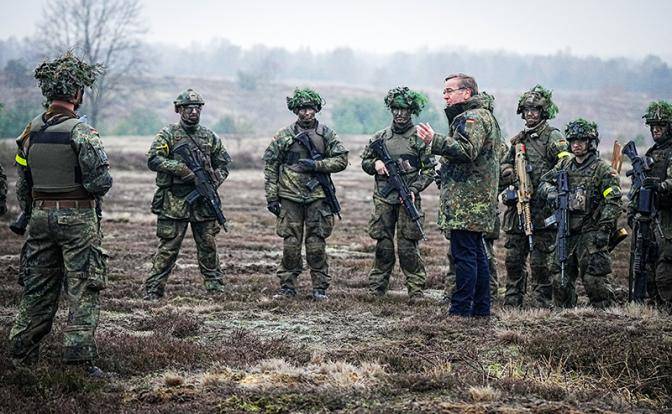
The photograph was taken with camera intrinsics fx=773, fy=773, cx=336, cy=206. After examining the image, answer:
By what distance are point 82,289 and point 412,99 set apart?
5.56 meters

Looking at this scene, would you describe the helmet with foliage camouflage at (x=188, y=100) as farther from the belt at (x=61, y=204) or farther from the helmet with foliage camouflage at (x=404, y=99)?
the belt at (x=61, y=204)

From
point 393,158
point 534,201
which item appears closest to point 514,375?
point 534,201

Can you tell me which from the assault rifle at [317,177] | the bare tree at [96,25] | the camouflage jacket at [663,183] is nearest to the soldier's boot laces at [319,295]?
the assault rifle at [317,177]

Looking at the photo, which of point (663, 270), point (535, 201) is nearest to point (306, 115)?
point (535, 201)

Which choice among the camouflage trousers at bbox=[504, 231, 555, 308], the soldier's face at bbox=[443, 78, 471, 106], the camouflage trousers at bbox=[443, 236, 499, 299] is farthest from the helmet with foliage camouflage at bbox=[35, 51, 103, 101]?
the camouflage trousers at bbox=[504, 231, 555, 308]

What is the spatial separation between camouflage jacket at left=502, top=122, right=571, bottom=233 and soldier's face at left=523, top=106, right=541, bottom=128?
0.09 m

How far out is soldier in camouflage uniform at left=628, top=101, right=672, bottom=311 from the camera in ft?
31.2

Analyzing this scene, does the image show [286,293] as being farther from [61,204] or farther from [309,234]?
[61,204]

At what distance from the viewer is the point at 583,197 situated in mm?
9172

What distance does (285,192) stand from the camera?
10.8 metres

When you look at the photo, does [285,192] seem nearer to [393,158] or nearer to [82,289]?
[393,158]

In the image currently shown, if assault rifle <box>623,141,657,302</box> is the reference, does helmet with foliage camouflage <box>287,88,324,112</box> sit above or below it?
above

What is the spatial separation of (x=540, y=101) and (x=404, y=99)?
179cm

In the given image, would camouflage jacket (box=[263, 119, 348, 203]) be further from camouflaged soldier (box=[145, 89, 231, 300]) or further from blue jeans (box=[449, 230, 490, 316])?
blue jeans (box=[449, 230, 490, 316])
